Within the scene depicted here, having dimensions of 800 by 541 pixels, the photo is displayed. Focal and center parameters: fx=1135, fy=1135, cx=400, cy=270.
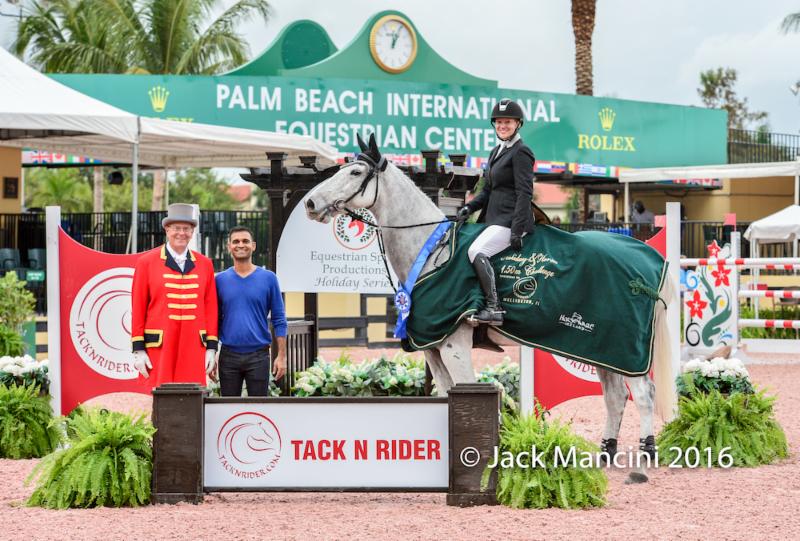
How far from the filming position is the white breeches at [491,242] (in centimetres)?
747

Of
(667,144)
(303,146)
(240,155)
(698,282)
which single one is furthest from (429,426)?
(667,144)

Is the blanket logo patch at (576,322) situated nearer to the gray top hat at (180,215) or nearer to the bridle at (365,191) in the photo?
the bridle at (365,191)

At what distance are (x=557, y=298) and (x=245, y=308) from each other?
82.3 inches

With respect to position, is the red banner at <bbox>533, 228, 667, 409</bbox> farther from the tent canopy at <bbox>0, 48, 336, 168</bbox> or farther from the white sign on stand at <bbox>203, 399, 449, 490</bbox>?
the tent canopy at <bbox>0, 48, 336, 168</bbox>

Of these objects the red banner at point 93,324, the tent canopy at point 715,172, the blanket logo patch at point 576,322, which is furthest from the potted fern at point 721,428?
the tent canopy at point 715,172

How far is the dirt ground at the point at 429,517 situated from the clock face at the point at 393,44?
2078cm

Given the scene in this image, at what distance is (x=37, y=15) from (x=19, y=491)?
105 feet

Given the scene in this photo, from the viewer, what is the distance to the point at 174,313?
7.43 m

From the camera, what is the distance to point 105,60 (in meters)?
35.3

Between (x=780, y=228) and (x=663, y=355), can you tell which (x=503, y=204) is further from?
(x=780, y=228)

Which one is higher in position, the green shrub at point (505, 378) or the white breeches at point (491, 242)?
the white breeches at point (491, 242)

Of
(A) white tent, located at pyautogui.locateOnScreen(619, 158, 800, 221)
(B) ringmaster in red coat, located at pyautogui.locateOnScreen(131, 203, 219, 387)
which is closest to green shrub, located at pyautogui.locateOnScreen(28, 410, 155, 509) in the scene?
(B) ringmaster in red coat, located at pyautogui.locateOnScreen(131, 203, 219, 387)

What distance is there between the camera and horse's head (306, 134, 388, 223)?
7.47m

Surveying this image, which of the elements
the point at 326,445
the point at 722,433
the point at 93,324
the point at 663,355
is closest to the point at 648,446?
the point at 663,355
